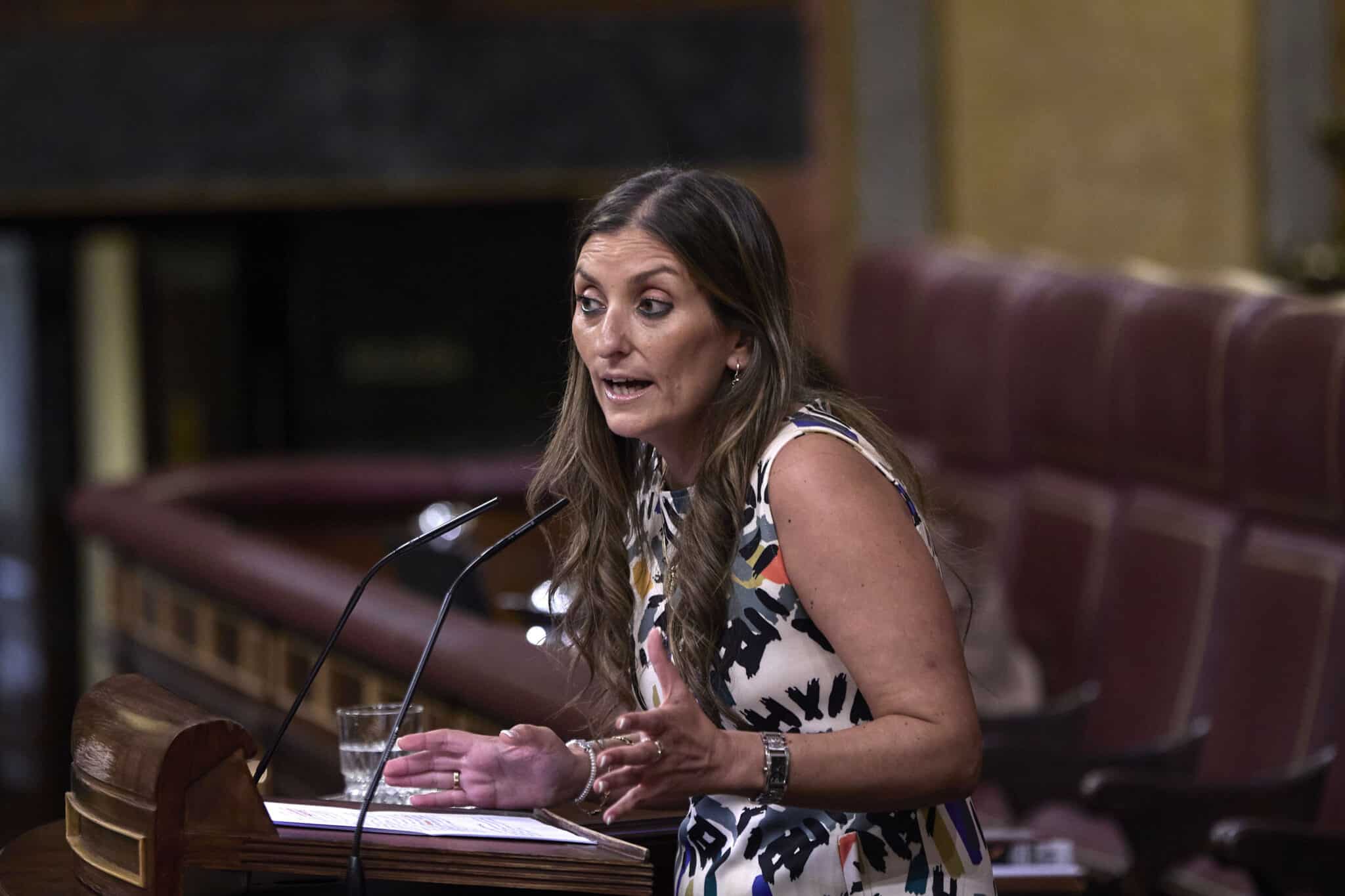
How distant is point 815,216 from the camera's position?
5.90 metres

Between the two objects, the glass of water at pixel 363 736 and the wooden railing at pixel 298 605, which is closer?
the glass of water at pixel 363 736

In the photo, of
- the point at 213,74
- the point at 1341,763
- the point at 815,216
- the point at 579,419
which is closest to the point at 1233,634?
the point at 1341,763

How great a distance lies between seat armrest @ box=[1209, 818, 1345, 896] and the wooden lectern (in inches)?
49.8

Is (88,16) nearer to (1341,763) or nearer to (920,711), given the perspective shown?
(1341,763)

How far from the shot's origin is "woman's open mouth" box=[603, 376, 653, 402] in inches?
56.5

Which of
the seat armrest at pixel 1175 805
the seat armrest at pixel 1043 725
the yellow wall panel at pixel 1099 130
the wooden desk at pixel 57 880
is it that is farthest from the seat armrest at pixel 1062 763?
the yellow wall panel at pixel 1099 130

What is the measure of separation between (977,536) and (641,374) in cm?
284

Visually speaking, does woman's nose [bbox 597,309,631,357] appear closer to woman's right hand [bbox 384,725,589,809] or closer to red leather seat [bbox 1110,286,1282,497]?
woman's right hand [bbox 384,725,589,809]

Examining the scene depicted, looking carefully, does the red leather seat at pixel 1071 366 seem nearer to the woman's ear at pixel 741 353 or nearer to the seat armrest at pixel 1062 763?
the seat armrest at pixel 1062 763

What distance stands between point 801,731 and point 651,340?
1.00 feet

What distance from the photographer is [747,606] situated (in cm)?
138

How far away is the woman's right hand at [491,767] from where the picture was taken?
1314mm

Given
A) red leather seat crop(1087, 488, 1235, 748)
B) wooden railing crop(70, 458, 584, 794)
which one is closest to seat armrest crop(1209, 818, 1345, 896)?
red leather seat crop(1087, 488, 1235, 748)

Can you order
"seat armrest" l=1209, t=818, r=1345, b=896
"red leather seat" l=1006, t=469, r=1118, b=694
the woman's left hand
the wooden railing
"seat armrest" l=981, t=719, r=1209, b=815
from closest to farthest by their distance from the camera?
the woman's left hand, the wooden railing, "seat armrest" l=1209, t=818, r=1345, b=896, "seat armrest" l=981, t=719, r=1209, b=815, "red leather seat" l=1006, t=469, r=1118, b=694
